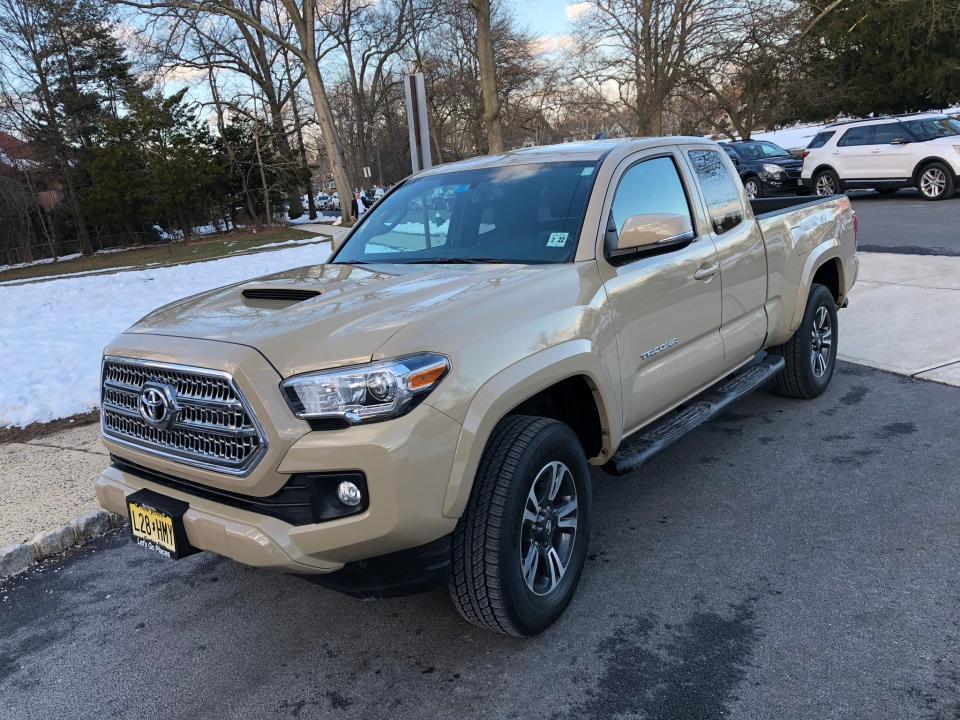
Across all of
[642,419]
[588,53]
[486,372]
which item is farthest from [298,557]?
[588,53]

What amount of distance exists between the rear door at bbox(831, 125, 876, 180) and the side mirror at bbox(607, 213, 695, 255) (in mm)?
16941

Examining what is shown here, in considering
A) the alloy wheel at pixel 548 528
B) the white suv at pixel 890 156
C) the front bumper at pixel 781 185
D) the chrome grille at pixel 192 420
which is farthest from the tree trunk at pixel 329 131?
the alloy wheel at pixel 548 528

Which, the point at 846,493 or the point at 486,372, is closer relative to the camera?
the point at 486,372

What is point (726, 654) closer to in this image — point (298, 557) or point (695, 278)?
point (298, 557)

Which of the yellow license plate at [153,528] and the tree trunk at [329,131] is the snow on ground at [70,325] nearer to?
the yellow license plate at [153,528]

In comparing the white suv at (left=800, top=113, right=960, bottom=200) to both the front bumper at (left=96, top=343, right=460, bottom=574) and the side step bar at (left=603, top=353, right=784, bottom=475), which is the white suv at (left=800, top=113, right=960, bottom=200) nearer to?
the side step bar at (left=603, top=353, right=784, bottom=475)

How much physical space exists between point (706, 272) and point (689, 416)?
788mm

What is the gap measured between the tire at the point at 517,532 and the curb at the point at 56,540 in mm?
2278

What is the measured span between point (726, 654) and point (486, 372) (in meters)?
1.39

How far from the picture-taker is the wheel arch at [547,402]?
2631mm

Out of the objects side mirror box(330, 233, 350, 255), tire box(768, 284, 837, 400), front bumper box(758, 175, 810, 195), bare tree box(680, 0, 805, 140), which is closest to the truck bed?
tire box(768, 284, 837, 400)

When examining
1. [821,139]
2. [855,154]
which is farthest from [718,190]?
[821,139]

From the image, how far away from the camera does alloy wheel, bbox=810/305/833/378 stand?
5.57 meters

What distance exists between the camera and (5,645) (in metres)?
3.35
